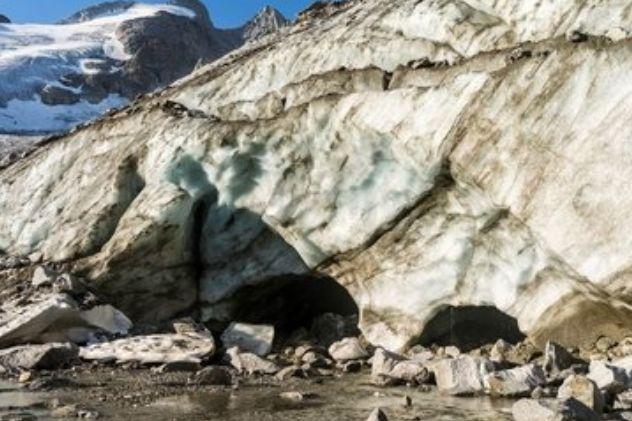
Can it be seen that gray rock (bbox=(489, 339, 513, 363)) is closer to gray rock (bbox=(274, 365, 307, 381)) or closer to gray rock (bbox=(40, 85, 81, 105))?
gray rock (bbox=(274, 365, 307, 381))

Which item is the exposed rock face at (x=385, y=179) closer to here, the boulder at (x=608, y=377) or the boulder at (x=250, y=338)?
the boulder at (x=608, y=377)

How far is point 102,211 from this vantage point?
23.7 meters

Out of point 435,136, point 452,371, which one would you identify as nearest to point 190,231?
point 435,136

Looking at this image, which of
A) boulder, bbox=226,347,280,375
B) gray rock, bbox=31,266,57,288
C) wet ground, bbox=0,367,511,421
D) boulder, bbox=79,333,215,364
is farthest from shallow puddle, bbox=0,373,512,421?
gray rock, bbox=31,266,57,288

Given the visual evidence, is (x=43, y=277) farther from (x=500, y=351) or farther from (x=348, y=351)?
(x=500, y=351)

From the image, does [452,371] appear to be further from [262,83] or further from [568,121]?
[262,83]

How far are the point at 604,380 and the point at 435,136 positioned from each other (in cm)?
649

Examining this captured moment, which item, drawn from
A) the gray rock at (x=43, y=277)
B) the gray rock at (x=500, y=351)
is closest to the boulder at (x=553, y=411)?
the gray rock at (x=500, y=351)

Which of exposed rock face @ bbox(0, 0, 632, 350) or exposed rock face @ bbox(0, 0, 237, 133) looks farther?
exposed rock face @ bbox(0, 0, 237, 133)

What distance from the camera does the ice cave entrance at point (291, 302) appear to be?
903 inches

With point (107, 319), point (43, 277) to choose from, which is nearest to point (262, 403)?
point (107, 319)

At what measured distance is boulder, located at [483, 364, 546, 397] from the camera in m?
14.1

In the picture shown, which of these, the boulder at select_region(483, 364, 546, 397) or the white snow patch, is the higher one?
the white snow patch

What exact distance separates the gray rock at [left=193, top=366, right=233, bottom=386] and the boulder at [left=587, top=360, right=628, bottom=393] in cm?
656
